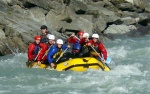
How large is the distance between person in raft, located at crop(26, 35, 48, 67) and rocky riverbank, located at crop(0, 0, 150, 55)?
12.8 feet

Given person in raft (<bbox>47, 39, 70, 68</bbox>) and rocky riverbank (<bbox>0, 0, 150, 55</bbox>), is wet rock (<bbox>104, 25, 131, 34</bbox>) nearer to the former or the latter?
rocky riverbank (<bbox>0, 0, 150, 55</bbox>)

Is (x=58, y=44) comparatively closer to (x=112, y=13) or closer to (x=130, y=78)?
(x=130, y=78)

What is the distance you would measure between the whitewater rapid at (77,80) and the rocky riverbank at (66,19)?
9.21 ft

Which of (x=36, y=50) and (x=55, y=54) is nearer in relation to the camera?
(x=55, y=54)

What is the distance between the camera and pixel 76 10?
29.5 m

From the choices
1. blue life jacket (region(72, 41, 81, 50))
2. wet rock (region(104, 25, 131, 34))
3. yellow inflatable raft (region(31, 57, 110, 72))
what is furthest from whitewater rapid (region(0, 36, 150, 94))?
wet rock (region(104, 25, 131, 34))

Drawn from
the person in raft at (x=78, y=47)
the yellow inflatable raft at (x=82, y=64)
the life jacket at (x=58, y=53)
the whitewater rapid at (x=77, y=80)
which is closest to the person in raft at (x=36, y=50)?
the whitewater rapid at (x=77, y=80)

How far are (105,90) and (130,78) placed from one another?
1.81 metres

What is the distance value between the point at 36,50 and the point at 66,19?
10190 mm

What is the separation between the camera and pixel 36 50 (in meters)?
16.8

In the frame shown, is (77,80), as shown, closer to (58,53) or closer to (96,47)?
(58,53)

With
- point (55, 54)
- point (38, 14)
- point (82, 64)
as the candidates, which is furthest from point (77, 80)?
point (38, 14)

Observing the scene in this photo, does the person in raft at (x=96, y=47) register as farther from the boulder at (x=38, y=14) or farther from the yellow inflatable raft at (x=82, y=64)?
the boulder at (x=38, y=14)

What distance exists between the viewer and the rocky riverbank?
2130 centimetres
